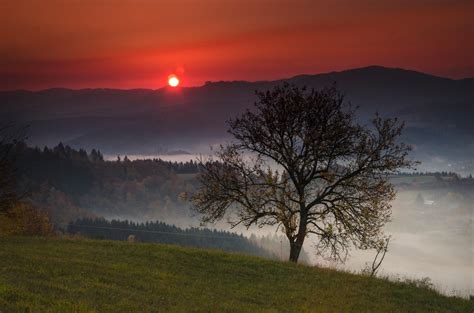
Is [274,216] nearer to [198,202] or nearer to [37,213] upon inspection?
[198,202]

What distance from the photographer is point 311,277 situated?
108 ft

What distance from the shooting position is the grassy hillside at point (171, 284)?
2098 cm

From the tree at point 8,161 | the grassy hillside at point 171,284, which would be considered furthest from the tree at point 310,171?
the tree at point 8,161

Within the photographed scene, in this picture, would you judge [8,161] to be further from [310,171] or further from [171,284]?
[171,284]

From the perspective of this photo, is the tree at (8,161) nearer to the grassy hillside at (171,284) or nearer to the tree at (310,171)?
the grassy hillside at (171,284)

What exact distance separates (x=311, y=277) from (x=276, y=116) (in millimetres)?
12472

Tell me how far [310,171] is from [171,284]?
17.9m

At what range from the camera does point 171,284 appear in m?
26.5

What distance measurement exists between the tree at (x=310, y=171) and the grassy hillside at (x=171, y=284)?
594cm

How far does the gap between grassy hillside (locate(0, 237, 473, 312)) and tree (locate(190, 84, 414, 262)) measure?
5.94 m

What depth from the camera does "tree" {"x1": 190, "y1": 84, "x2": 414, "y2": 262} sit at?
133ft

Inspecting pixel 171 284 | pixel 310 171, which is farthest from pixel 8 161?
pixel 171 284

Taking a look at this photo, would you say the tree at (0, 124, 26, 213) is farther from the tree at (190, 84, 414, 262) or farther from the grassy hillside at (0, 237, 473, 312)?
the tree at (190, 84, 414, 262)

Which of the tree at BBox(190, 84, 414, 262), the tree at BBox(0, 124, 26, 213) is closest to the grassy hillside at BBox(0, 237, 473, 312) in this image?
the tree at BBox(190, 84, 414, 262)
